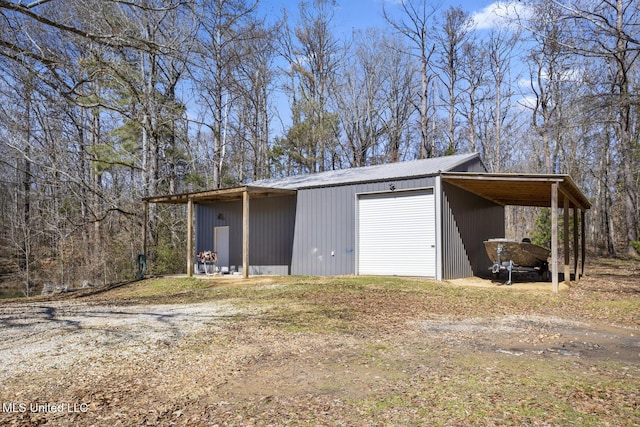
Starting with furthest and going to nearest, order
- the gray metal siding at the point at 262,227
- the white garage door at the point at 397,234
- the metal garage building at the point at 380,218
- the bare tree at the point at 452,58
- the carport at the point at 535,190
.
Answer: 1. the bare tree at the point at 452,58
2. the gray metal siding at the point at 262,227
3. the white garage door at the point at 397,234
4. the metal garage building at the point at 380,218
5. the carport at the point at 535,190

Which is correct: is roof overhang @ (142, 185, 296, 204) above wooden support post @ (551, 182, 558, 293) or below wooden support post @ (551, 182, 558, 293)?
above

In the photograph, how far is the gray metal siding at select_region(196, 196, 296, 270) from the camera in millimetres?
14508

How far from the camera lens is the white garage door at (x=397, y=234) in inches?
467

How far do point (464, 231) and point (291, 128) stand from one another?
14372mm

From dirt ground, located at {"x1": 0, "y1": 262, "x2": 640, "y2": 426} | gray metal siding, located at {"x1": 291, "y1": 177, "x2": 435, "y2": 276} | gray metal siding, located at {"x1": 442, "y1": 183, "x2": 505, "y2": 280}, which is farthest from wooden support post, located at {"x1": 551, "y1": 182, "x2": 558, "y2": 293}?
gray metal siding, located at {"x1": 291, "y1": 177, "x2": 435, "y2": 276}

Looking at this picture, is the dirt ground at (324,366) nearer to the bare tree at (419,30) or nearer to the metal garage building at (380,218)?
the metal garage building at (380,218)

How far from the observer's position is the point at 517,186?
11352 mm

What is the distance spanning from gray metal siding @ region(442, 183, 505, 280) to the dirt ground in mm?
3949

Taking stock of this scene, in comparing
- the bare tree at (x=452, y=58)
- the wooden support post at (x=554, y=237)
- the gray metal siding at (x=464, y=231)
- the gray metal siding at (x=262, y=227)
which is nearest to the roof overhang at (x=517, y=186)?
the wooden support post at (x=554, y=237)

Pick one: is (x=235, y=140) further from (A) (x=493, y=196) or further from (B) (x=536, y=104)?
(B) (x=536, y=104)

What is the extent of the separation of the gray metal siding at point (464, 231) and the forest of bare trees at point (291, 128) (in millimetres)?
3768

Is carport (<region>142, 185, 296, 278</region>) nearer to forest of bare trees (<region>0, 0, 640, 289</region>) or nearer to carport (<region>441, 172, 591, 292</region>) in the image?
forest of bare trees (<region>0, 0, 640, 289</region>)

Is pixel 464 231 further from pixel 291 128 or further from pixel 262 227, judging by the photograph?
pixel 291 128

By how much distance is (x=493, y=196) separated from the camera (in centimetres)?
1430
